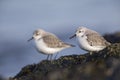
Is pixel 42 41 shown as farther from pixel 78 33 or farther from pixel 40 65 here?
pixel 40 65

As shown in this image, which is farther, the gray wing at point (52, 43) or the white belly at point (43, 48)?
the gray wing at point (52, 43)

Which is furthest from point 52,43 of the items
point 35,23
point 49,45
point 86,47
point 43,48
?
point 35,23

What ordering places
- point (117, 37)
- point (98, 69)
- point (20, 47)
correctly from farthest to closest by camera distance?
1. point (20, 47)
2. point (117, 37)
3. point (98, 69)

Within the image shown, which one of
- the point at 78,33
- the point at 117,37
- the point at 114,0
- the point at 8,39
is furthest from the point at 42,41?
the point at 114,0

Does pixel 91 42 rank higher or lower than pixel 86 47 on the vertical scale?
higher

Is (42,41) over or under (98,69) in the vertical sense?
over

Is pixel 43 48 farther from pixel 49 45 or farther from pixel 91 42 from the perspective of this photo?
pixel 91 42

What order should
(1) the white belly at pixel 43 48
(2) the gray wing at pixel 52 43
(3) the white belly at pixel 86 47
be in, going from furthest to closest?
1. (2) the gray wing at pixel 52 43
2. (1) the white belly at pixel 43 48
3. (3) the white belly at pixel 86 47

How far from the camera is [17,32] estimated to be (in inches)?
1117

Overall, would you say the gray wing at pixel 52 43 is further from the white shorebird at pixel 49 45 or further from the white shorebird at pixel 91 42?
the white shorebird at pixel 91 42

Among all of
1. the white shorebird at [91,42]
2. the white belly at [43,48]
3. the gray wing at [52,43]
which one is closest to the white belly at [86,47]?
the white shorebird at [91,42]

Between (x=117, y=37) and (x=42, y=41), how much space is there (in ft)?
21.3

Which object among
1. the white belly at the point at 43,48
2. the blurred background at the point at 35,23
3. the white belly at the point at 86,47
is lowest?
the white belly at the point at 86,47

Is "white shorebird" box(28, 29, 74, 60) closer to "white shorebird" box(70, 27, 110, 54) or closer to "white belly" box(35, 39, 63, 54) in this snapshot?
"white belly" box(35, 39, 63, 54)
